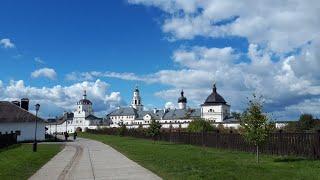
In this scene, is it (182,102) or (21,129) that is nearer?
(21,129)

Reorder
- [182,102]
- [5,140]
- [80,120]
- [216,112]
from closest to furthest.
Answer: [5,140] < [216,112] < [182,102] < [80,120]

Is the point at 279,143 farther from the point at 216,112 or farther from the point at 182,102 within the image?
the point at 182,102

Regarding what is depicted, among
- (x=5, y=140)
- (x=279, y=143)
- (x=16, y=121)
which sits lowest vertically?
(x=5, y=140)

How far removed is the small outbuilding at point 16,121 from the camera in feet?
213

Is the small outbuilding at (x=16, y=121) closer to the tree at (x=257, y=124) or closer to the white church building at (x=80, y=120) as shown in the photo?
the tree at (x=257, y=124)

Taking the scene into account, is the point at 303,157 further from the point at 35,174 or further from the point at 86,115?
the point at 86,115

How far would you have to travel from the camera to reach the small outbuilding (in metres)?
64.9

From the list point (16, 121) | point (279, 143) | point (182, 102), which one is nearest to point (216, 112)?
point (182, 102)

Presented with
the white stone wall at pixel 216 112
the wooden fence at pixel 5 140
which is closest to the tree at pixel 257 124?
the wooden fence at pixel 5 140

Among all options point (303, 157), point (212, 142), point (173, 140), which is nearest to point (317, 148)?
point (303, 157)

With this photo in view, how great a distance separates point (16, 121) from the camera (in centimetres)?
6562

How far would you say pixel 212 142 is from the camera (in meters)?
38.8

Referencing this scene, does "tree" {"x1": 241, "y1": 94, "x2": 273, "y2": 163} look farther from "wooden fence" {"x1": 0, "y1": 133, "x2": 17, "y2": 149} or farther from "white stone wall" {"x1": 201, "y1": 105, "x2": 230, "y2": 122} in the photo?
"white stone wall" {"x1": 201, "y1": 105, "x2": 230, "y2": 122}

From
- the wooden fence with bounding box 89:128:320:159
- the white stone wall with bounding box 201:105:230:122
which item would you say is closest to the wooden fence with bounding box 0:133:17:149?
the wooden fence with bounding box 89:128:320:159
